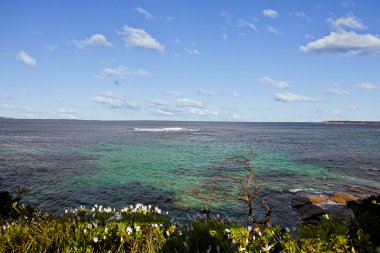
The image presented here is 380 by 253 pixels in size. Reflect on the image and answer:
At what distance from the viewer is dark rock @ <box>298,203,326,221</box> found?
21.5 metres

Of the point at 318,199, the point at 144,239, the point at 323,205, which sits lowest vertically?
the point at 323,205

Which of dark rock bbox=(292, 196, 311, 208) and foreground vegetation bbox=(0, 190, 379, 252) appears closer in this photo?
foreground vegetation bbox=(0, 190, 379, 252)

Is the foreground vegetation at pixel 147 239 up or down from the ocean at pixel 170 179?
up

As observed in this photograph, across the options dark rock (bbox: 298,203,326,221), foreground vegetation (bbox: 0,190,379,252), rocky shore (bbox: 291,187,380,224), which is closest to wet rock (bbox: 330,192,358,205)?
rocky shore (bbox: 291,187,380,224)

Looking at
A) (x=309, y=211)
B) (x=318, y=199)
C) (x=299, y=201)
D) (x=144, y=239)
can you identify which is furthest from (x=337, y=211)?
(x=144, y=239)

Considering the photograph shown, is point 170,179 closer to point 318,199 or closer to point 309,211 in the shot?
point 318,199

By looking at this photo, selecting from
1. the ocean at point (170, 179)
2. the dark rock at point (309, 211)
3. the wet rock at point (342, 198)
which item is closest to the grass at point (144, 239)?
the ocean at point (170, 179)

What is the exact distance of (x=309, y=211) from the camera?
72.8 feet

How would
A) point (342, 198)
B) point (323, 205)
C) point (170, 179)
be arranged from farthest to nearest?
1. point (170, 179)
2. point (342, 198)
3. point (323, 205)

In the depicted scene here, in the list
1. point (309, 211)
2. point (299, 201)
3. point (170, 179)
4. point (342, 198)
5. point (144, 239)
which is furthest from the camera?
point (170, 179)

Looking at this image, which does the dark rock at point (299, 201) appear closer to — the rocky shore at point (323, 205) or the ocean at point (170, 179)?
the rocky shore at point (323, 205)

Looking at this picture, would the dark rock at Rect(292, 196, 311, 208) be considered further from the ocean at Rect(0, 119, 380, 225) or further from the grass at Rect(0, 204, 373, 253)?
the grass at Rect(0, 204, 373, 253)

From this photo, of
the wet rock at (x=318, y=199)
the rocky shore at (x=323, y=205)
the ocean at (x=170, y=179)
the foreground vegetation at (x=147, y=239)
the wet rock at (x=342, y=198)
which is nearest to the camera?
the foreground vegetation at (x=147, y=239)

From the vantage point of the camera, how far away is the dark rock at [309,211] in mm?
21516
